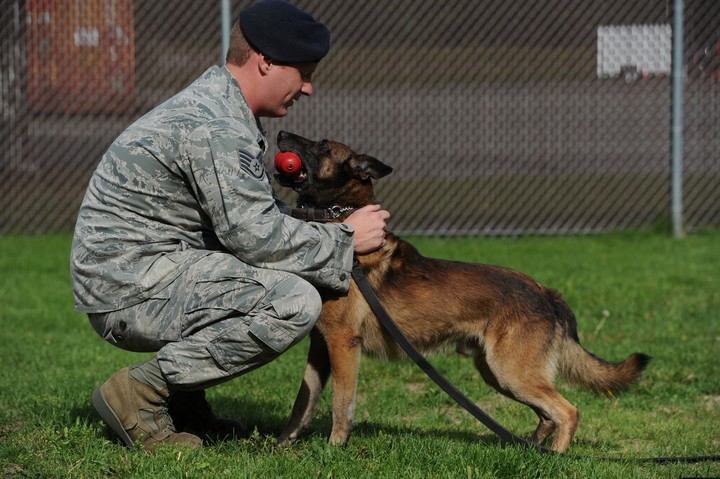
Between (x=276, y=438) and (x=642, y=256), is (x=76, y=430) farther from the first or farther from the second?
(x=642, y=256)

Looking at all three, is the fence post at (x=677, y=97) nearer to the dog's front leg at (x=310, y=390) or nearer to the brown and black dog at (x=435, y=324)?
the brown and black dog at (x=435, y=324)

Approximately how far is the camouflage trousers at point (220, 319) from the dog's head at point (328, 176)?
0.76 meters

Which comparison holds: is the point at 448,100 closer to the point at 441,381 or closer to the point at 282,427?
the point at 282,427

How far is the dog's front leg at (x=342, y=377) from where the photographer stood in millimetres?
3836

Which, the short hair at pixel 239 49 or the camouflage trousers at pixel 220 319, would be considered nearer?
the camouflage trousers at pixel 220 319

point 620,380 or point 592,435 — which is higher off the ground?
point 620,380

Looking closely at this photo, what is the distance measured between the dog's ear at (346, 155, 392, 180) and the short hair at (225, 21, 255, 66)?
762mm

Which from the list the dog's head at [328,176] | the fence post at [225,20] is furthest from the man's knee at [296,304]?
the fence post at [225,20]

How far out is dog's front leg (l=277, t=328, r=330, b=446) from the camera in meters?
4.01

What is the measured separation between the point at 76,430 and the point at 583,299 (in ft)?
13.9

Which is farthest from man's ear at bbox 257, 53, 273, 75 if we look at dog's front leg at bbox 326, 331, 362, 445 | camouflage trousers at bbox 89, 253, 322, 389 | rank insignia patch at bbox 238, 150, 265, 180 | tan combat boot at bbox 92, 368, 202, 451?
tan combat boot at bbox 92, 368, 202, 451

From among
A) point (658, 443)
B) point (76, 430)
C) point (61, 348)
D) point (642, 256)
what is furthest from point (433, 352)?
point (642, 256)

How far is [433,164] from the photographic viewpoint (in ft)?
32.1

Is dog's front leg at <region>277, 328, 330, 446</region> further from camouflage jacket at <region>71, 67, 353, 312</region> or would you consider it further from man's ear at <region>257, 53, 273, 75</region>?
man's ear at <region>257, 53, 273, 75</region>
